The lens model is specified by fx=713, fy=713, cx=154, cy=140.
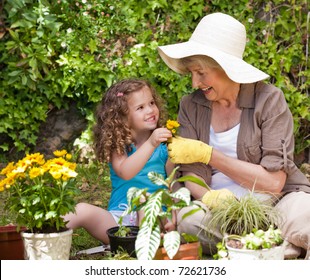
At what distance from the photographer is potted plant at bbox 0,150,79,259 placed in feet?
9.11

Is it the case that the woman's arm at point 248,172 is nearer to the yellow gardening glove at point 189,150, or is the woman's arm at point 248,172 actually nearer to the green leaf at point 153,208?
the yellow gardening glove at point 189,150

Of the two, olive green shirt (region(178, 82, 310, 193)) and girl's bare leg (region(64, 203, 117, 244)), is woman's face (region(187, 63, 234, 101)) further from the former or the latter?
girl's bare leg (region(64, 203, 117, 244))

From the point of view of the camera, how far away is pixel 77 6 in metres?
5.08

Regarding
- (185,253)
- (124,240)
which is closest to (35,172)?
(124,240)

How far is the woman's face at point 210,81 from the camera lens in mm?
3309

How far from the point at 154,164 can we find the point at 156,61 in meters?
1.48

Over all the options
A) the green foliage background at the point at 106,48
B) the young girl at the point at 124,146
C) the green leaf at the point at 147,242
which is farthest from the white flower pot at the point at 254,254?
the green foliage background at the point at 106,48

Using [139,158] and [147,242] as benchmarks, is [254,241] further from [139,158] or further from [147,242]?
[139,158]

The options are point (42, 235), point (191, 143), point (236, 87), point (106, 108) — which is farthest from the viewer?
point (106, 108)

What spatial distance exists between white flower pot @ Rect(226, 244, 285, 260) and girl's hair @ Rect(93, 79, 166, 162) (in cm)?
107

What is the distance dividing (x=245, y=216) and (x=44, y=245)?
802mm

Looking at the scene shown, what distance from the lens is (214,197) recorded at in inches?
126
